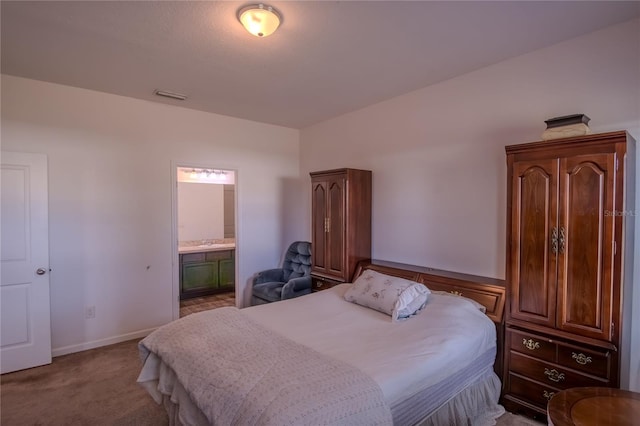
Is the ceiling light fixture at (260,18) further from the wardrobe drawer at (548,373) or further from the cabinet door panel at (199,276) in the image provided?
the cabinet door panel at (199,276)

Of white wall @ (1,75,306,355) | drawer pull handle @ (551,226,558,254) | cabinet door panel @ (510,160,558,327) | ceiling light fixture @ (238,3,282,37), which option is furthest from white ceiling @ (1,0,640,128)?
drawer pull handle @ (551,226,558,254)

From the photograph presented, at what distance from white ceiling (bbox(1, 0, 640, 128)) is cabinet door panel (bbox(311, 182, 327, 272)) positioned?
109cm

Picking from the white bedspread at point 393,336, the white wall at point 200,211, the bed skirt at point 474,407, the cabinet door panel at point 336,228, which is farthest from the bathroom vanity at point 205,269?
the bed skirt at point 474,407

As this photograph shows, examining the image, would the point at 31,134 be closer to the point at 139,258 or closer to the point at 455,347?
the point at 139,258

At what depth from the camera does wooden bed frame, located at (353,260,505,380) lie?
7.98 ft

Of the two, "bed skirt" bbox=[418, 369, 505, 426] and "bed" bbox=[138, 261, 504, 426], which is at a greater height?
"bed" bbox=[138, 261, 504, 426]

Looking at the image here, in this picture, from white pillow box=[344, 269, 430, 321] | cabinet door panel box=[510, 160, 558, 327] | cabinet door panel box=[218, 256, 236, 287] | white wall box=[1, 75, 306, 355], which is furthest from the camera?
cabinet door panel box=[218, 256, 236, 287]

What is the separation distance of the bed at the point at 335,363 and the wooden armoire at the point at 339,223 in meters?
0.83

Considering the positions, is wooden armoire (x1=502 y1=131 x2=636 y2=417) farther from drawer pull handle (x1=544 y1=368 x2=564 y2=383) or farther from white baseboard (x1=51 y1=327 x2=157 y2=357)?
white baseboard (x1=51 y1=327 x2=157 y2=357)

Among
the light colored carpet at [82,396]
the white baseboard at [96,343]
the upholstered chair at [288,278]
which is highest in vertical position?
the upholstered chair at [288,278]

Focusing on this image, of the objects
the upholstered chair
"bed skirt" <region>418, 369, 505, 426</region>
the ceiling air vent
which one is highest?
the ceiling air vent

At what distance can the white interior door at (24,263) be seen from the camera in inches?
116

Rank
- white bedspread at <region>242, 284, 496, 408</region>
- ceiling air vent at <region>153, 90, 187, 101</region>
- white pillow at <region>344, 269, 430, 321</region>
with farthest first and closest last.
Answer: ceiling air vent at <region>153, 90, 187, 101</region> → white pillow at <region>344, 269, 430, 321</region> → white bedspread at <region>242, 284, 496, 408</region>

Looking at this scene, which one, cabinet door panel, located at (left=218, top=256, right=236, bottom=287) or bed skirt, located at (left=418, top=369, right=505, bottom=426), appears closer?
bed skirt, located at (left=418, top=369, right=505, bottom=426)
